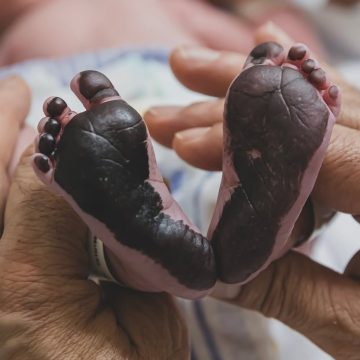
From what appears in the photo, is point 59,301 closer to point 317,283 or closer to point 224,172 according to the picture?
point 224,172

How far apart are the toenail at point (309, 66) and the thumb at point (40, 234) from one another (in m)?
0.28

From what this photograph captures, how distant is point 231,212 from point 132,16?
0.85 meters

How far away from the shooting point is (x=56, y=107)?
1.60 ft

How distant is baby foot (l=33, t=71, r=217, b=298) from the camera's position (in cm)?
47

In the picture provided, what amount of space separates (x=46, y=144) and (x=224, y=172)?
0.17m

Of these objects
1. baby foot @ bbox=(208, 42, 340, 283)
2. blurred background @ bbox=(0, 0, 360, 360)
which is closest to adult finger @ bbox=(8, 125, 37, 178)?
blurred background @ bbox=(0, 0, 360, 360)

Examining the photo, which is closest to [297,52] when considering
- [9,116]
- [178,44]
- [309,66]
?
[309,66]

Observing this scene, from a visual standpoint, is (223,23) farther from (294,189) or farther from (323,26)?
(294,189)

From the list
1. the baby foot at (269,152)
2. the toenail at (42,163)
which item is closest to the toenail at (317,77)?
the baby foot at (269,152)

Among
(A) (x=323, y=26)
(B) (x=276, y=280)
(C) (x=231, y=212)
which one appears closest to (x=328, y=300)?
(B) (x=276, y=280)

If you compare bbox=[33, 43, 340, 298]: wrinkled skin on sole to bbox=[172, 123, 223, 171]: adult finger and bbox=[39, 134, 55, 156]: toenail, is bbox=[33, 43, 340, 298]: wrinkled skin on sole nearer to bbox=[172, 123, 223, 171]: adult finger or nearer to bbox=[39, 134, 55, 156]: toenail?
bbox=[39, 134, 55, 156]: toenail

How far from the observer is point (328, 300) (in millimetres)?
652

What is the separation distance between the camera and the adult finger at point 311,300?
648 millimetres

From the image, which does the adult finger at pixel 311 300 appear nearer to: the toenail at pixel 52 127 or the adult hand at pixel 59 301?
the adult hand at pixel 59 301
